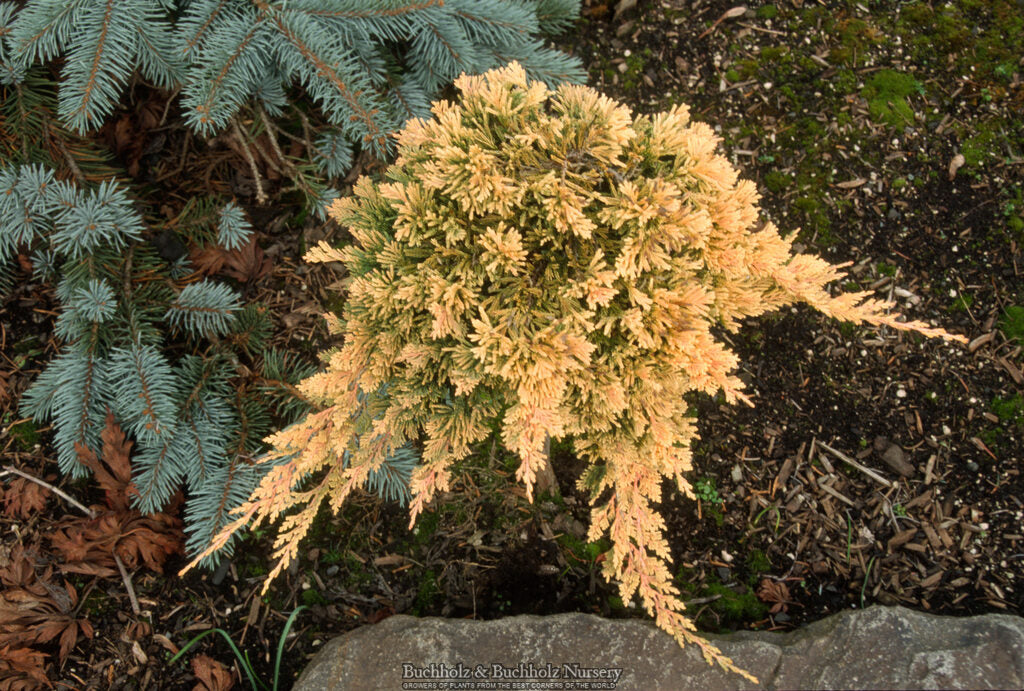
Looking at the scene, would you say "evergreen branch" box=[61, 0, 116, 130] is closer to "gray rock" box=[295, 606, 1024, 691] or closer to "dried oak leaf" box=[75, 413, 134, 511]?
"dried oak leaf" box=[75, 413, 134, 511]

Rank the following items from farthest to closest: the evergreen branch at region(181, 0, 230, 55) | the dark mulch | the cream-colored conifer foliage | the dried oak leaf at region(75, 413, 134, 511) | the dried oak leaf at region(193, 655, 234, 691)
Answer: the dark mulch < the dried oak leaf at region(193, 655, 234, 691) < the dried oak leaf at region(75, 413, 134, 511) < the evergreen branch at region(181, 0, 230, 55) < the cream-colored conifer foliage

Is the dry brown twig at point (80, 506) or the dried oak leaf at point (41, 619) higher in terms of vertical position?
the dry brown twig at point (80, 506)

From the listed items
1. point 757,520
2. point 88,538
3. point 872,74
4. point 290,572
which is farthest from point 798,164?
point 88,538

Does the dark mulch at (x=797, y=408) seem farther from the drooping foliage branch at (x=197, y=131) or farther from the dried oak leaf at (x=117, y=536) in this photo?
the drooping foliage branch at (x=197, y=131)

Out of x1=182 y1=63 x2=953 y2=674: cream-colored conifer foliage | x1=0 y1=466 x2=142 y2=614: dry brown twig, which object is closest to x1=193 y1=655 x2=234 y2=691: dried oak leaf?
x1=0 y1=466 x2=142 y2=614: dry brown twig

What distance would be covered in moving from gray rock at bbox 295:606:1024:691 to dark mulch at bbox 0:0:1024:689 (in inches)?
12.5

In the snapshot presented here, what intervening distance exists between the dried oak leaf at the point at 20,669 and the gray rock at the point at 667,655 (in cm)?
131

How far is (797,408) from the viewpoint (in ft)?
11.4

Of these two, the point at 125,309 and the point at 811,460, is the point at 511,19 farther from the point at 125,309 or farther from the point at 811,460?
the point at 811,460

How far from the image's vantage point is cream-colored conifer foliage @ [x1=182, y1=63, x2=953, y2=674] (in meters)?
2.09

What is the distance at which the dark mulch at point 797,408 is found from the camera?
321cm

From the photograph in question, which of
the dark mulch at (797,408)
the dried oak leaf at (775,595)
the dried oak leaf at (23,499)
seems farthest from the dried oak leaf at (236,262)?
the dried oak leaf at (775,595)

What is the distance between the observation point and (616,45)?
4.00 metres

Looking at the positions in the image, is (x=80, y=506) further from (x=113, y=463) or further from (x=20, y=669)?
(x=20, y=669)
